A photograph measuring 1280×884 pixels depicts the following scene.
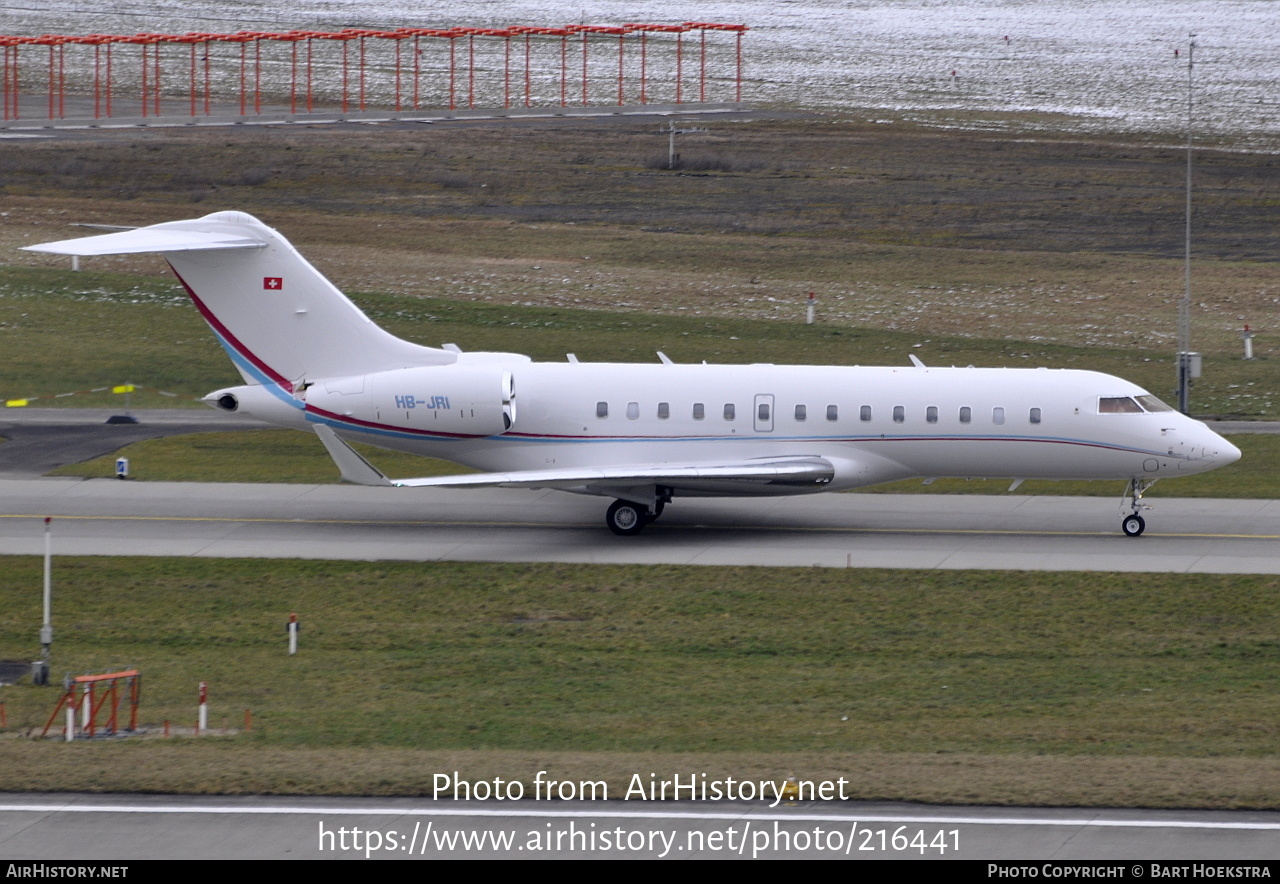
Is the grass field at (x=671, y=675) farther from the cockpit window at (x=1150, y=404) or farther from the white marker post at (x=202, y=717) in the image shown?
the cockpit window at (x=1150, y=404)

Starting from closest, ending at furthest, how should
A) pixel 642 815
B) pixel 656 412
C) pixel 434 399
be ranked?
pixel 642 815 < pixel 434 399 < pixel 656 412

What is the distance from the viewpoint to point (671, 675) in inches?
871

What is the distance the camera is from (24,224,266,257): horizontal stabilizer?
28031 millimetres

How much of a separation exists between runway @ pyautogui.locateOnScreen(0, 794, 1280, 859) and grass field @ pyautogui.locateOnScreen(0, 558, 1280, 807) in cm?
46

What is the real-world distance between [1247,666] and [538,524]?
13.1 meters

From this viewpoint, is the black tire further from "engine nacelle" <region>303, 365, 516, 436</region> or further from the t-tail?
the t-tail

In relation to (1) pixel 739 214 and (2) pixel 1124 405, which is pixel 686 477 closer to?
(2) pixel 1124 405

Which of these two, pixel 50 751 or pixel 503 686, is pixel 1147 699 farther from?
pixel 50 751

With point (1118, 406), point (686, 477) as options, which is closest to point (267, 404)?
point (686, 477)

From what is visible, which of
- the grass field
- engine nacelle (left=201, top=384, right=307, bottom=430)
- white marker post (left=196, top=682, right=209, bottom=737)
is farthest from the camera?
engine nacelle (left=201, top=384, right=307, bottom=430)

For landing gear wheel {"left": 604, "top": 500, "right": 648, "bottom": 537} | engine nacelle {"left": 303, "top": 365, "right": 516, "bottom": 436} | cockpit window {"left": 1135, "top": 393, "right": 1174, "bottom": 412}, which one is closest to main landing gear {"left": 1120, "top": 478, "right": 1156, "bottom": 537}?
cockpit window {"left": 1135, "top": 393, "right": 1174, "bottom": 412}

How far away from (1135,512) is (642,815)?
17.1 meters

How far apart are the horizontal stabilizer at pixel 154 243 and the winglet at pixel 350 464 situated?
4.62 meters

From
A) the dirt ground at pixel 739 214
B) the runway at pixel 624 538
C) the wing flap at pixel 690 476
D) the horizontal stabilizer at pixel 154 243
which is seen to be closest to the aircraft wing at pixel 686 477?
the wing flap at pixel 690 476
